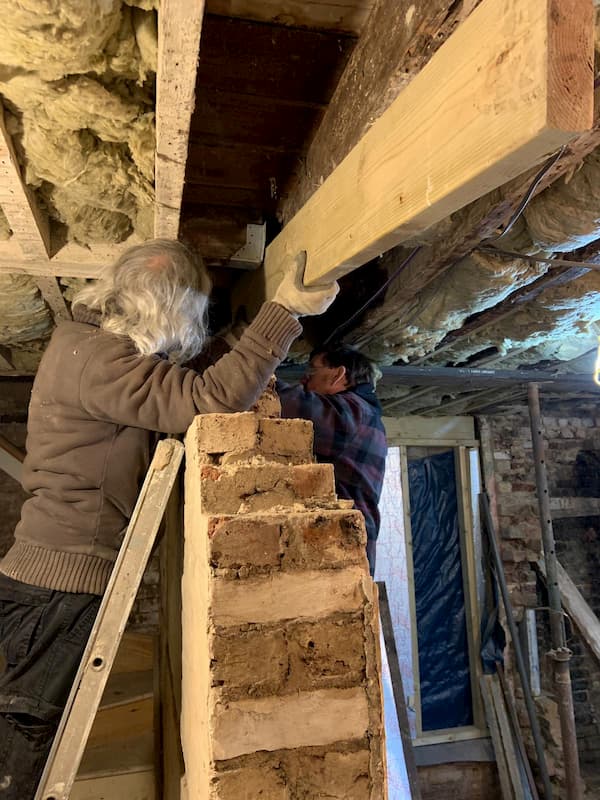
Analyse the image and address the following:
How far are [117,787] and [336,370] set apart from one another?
5.46 feet

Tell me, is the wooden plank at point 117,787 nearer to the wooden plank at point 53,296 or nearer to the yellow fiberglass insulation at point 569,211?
the wooden plank at point 53,296

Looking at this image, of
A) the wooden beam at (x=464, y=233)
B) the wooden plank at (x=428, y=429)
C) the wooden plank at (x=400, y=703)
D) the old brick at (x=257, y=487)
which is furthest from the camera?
the wooden plank at (x=428, y=429)

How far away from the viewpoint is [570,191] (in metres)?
1.50

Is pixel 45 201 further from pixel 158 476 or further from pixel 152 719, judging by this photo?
pixel 152 719

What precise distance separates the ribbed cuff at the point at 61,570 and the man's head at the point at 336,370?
49.7 inches

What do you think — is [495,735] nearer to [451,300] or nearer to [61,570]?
[451,300]

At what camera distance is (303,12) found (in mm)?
1279

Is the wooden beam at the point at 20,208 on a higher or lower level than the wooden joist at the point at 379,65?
lower

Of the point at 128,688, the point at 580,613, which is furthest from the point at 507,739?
the point at 128,688

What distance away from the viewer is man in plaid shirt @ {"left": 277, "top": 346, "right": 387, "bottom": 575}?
2.15 meters

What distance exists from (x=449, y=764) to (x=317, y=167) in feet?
14.7

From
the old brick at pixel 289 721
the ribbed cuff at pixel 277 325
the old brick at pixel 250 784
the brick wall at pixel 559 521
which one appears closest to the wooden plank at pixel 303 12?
the ribbed cuff at pixel 277 325

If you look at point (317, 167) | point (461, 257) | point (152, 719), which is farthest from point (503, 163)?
point (152, 719)

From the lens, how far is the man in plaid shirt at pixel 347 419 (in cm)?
215
